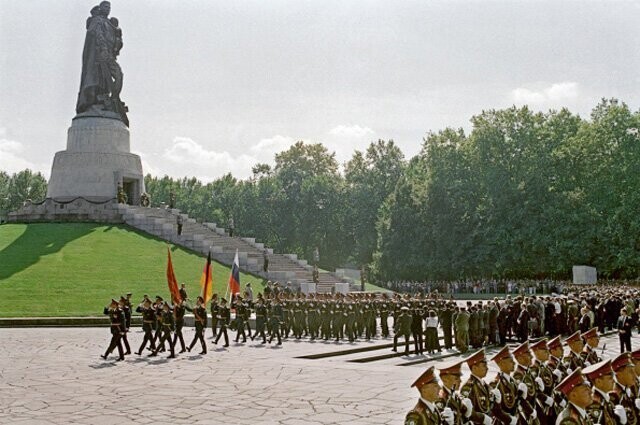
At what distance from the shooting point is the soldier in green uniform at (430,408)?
18.8 feet

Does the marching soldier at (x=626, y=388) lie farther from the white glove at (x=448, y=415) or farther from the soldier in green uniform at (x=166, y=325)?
the soldier in green uniform at (x=166, y=325)

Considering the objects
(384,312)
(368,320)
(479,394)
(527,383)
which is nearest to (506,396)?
(527,383)

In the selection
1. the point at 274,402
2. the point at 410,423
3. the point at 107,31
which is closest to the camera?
the point at 410,423

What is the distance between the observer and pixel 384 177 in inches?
3248

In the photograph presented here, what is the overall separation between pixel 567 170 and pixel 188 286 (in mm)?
32936

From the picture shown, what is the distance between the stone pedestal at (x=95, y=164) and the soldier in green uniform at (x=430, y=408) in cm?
4315

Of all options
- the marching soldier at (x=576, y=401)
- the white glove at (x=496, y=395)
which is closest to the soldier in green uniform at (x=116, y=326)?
the white glove at (x=496, y=395)

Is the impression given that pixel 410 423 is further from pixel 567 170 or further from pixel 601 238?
pixel 567 170

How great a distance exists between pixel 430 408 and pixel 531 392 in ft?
5.57

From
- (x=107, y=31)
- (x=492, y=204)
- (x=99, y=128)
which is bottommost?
(x=492, y=204)

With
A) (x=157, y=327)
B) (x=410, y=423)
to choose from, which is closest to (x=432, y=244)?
(x=157, y=327)

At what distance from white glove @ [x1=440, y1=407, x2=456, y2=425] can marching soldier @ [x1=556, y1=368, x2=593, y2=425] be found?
0.90 metres

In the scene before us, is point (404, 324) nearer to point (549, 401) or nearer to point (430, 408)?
point (549, 401)

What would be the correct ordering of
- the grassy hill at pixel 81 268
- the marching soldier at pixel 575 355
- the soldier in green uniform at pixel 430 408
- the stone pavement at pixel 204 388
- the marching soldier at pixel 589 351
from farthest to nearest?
the grassy hill at pixel 81 268 → the stone pavement at pixel 204 388 → the marching soldier at pixel 589 351 → the marching soldier at pixel 575 355 → the soldier in green uniform at pixel 430 408
